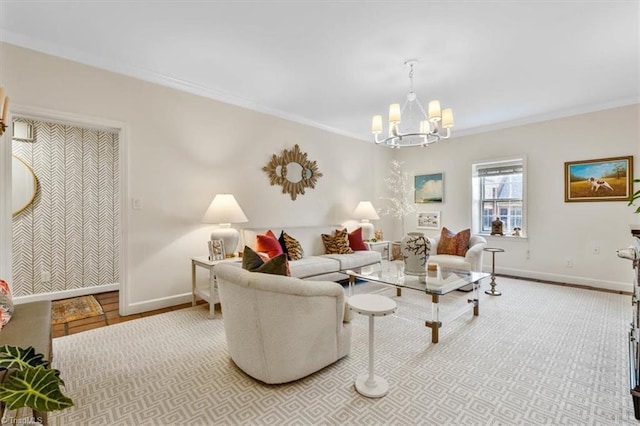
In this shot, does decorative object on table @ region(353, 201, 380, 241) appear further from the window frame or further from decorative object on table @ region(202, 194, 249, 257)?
decorative object on table @ region(202, 194, 249, 257)

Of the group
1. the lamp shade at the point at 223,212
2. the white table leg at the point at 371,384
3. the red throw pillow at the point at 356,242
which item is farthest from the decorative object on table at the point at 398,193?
the white table leg at the point at 371,384

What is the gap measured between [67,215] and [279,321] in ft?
12.6

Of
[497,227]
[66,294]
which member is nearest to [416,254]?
[497,227]

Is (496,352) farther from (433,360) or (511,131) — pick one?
(511,131)

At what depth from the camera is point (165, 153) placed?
134 inches

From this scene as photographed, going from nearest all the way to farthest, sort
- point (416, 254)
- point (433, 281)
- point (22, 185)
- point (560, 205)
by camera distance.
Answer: point (433, 281) < point (416, 254) < point (22, 185) < point (560, 205)

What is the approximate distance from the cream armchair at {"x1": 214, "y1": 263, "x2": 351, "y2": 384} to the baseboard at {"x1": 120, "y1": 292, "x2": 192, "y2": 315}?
1753 mm

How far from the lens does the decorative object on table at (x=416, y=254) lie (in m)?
3.17

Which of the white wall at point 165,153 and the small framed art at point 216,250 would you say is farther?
the small framed art at point 216,250

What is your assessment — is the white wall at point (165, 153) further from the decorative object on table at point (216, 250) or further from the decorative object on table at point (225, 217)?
the decorative object on table at point (216, 250)

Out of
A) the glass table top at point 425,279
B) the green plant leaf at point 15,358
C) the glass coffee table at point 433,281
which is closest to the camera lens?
the green plant leaf at point 15,358

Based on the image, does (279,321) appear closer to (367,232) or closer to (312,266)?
(312,266)

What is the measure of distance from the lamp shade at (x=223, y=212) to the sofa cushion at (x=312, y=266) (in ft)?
2.85

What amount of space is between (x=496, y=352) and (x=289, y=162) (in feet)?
11.6
